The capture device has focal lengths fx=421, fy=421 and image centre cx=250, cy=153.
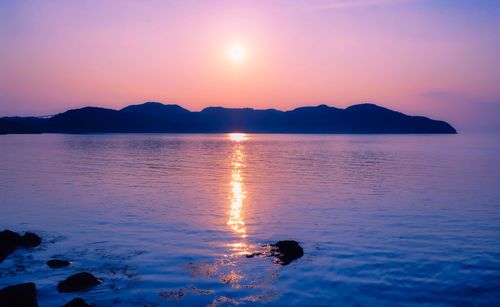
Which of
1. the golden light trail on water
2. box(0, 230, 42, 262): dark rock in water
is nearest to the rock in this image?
box(0, 230, 42, 262): dark rock in water

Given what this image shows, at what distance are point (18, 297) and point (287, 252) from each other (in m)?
11.6

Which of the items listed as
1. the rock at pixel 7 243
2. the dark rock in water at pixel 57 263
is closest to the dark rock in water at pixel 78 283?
the dark rock in water at pixel 57 263

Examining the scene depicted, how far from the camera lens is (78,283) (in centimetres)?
1638

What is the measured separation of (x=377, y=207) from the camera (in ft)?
110

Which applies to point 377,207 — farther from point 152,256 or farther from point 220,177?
point 220,177

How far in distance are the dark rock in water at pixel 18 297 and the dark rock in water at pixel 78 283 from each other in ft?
6.06

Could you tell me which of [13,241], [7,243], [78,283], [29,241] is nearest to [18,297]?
[78,283]

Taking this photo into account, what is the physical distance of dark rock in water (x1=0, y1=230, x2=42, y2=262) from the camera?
20.9m

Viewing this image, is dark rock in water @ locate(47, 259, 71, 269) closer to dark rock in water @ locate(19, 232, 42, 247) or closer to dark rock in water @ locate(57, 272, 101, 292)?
dark rock in water @ locate(57, 272, 101, 292)

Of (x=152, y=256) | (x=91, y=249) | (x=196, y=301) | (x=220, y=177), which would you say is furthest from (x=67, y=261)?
(x=220, y=177)

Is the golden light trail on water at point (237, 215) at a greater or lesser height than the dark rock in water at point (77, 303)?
lesser

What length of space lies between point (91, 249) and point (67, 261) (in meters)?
2.43

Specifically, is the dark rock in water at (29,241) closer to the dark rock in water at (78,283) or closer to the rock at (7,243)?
the rock at (7,243)

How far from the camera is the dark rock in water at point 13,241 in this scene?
2092 cm
